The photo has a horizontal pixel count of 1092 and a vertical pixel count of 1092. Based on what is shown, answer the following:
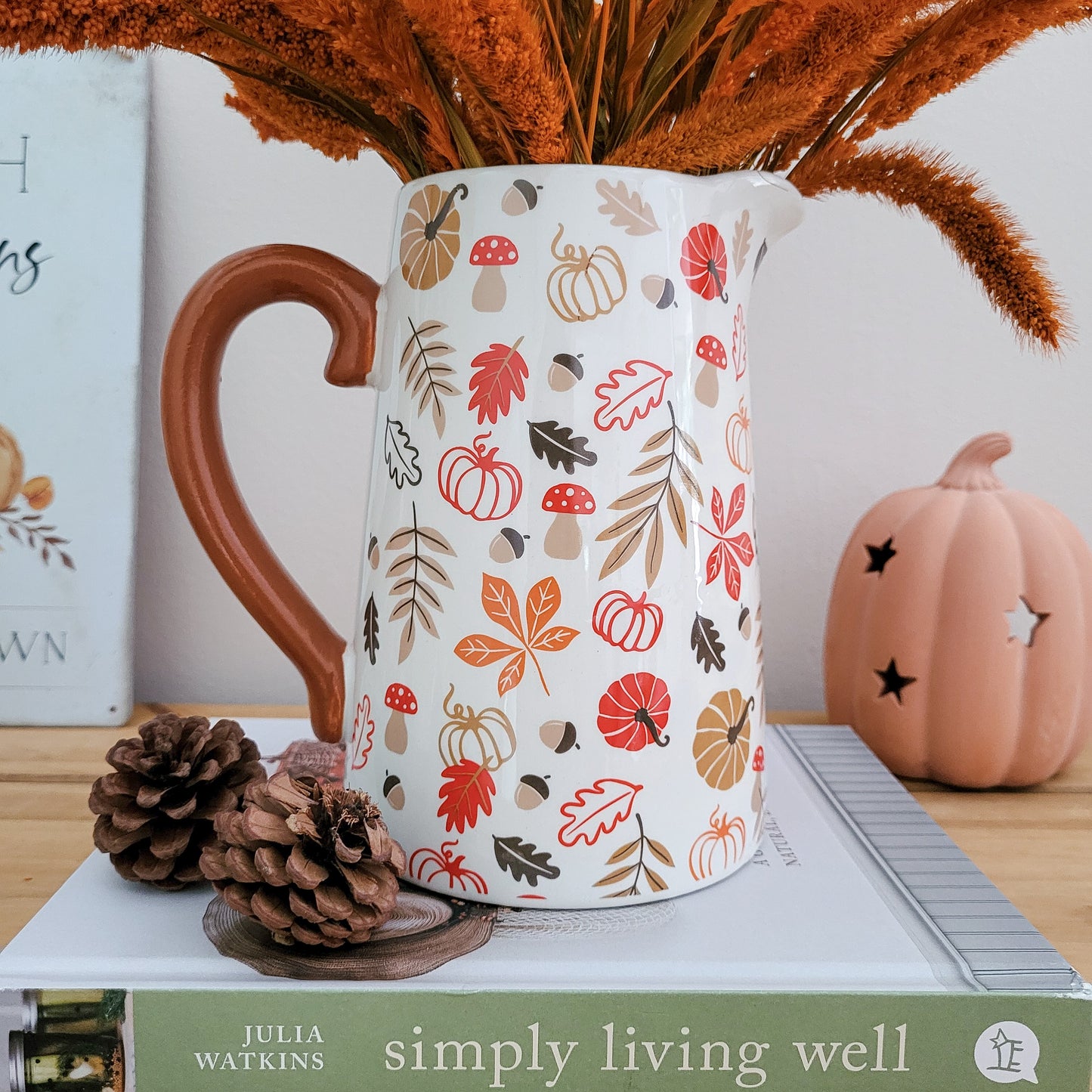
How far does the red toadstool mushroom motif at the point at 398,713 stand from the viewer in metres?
0.35

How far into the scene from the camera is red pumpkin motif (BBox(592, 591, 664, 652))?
329 millimetres

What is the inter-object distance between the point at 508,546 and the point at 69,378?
407 mm

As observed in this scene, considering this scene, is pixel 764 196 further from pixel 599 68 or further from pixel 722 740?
pixel 722 740

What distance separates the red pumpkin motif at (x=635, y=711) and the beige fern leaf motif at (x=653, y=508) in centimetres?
3

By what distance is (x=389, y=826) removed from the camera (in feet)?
1.18

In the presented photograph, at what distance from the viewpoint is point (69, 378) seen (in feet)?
1.99

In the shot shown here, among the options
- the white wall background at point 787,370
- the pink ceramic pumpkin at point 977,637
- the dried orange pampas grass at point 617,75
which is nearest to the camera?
the dried orange pampas grass at point 617,75

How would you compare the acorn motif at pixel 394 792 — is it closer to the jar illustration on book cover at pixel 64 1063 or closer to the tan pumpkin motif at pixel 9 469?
the jar illustration on book cover at pixel 64 1063

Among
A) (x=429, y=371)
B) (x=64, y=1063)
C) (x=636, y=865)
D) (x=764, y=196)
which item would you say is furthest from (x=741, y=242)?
(x=64, y=1063)

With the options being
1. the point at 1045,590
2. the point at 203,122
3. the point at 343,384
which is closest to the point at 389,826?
the point at 343,384

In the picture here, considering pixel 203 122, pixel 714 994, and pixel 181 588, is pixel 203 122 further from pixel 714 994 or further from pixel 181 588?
pixel 714 994

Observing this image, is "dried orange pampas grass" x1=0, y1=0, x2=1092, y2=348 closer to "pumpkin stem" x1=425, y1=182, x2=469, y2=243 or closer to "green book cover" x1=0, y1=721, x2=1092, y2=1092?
"pumpkin stem" x1=425, y1=182, x2=469, y2=243

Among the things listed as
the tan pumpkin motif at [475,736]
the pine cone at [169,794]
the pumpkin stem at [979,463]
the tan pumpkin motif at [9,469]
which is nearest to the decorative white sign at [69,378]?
the tan pumpkin motif at [9,469]

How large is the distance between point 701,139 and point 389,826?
25 centimetres
